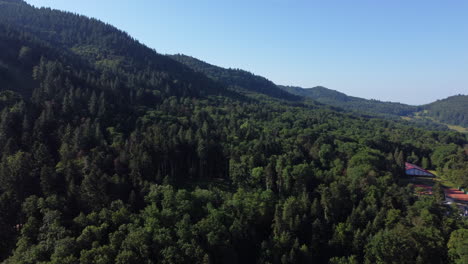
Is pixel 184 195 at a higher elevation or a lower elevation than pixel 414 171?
lower

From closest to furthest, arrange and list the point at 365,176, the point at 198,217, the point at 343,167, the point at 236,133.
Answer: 1. the point at 198,217
2. the point at 365,176
3. the point at 343,167
4. the point at 236,133

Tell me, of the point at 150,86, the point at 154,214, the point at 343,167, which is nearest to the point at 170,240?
the point at 154,214

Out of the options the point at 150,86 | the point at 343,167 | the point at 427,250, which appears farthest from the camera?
the point at 150,86

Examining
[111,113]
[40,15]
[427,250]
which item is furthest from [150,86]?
[40,15]

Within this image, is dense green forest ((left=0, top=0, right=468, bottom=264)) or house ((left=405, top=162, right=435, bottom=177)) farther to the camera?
house ((left=405, top=162, right=435, bottom=177))

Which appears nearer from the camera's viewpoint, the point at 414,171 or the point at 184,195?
the point at 184,195

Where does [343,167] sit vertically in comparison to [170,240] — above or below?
above

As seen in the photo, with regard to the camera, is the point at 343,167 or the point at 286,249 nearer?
the point at 286,249

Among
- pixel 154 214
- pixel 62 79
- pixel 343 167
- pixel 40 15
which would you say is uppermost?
pixel 40 15

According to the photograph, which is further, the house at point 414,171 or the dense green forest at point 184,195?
the house at point 414,171

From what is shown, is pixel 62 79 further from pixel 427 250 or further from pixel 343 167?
pixel 427 250
